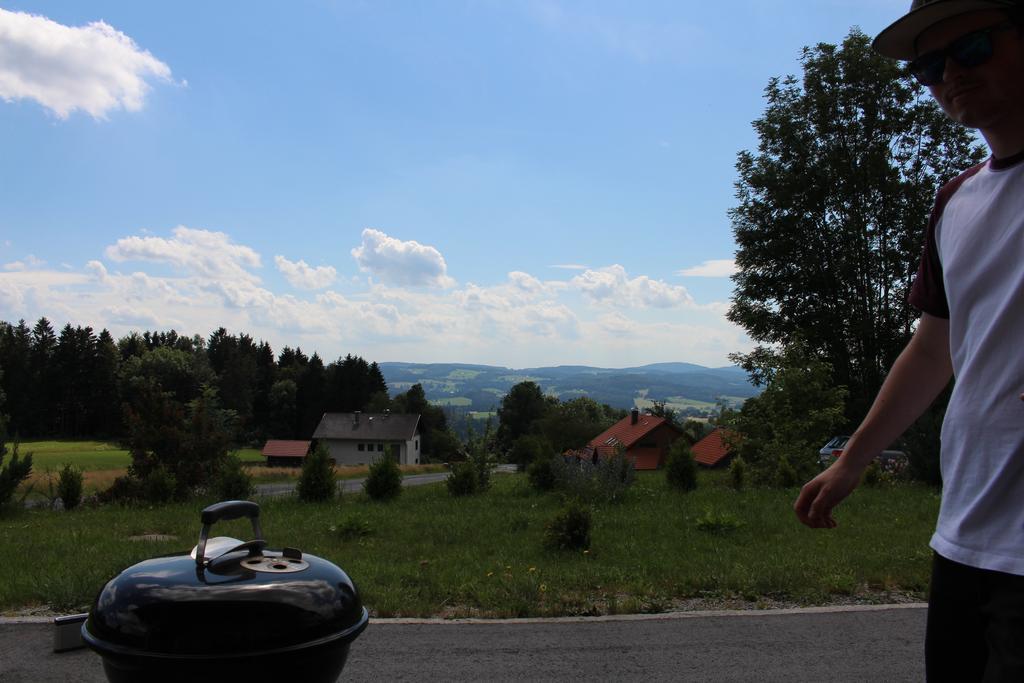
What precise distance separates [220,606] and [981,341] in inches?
70.5

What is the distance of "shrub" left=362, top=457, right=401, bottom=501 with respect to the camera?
46.0 ft

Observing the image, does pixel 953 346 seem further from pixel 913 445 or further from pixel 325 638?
pixel 913 445

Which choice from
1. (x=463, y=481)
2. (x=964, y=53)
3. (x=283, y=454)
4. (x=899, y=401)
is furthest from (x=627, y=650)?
(x=283, y=454)

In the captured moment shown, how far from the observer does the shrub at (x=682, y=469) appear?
14.3 metres

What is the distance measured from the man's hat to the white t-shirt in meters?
0.33

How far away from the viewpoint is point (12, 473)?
13.3 meters

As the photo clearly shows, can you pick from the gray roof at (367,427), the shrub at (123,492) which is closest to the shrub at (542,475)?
the shrub at (123,492)

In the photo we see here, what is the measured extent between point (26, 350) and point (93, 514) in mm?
81333

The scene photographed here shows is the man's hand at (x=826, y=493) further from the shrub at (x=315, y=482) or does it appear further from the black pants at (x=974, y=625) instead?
the shrub at (x=315, y=482)

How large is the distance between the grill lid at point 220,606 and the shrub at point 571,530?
5.91 metres

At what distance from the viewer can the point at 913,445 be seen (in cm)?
1475

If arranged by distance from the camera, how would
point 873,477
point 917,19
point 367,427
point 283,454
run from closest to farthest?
point 917,19 < point 873,477 < point 283,454 < point 367,427

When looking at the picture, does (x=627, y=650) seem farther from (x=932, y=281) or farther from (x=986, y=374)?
(x=986, y=374)

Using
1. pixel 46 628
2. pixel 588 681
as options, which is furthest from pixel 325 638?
pixel 46 628
